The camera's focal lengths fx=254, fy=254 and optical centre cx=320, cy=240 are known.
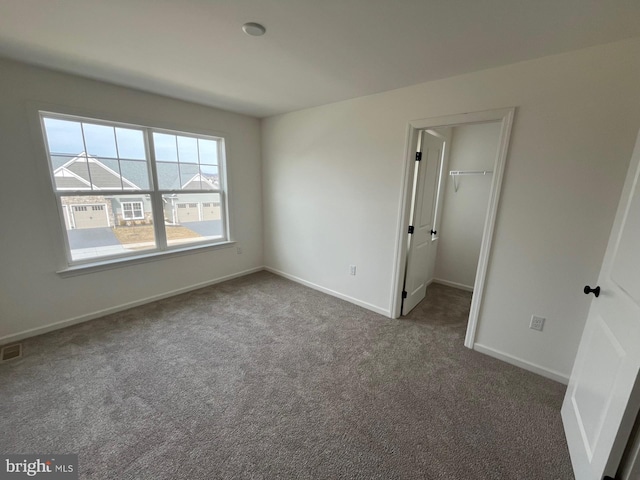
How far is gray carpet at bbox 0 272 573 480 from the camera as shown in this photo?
137 cm

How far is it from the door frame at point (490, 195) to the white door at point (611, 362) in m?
0.68

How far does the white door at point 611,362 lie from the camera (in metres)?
1.05

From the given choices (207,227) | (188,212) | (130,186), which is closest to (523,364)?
(207,227)

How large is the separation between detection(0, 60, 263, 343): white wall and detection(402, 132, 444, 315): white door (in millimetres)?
2741

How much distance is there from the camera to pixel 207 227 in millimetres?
3664

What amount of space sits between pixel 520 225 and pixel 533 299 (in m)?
0.60

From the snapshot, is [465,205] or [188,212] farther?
[465,205]

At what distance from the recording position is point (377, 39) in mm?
1622

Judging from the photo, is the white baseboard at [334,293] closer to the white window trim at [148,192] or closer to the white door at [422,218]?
the white door at [422,218]

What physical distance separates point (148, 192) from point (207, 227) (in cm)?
87

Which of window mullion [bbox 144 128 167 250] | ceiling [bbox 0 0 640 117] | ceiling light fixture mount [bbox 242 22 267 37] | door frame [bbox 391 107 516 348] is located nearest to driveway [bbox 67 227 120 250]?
window mullion [bbox 144 128 167 250]

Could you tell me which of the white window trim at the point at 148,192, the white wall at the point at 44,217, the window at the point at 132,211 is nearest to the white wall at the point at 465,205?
the white window trim at the point at 148,192

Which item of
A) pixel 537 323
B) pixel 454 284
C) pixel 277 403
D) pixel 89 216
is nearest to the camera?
pixel 277 403

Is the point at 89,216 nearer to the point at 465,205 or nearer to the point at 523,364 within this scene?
the point at 523,364
